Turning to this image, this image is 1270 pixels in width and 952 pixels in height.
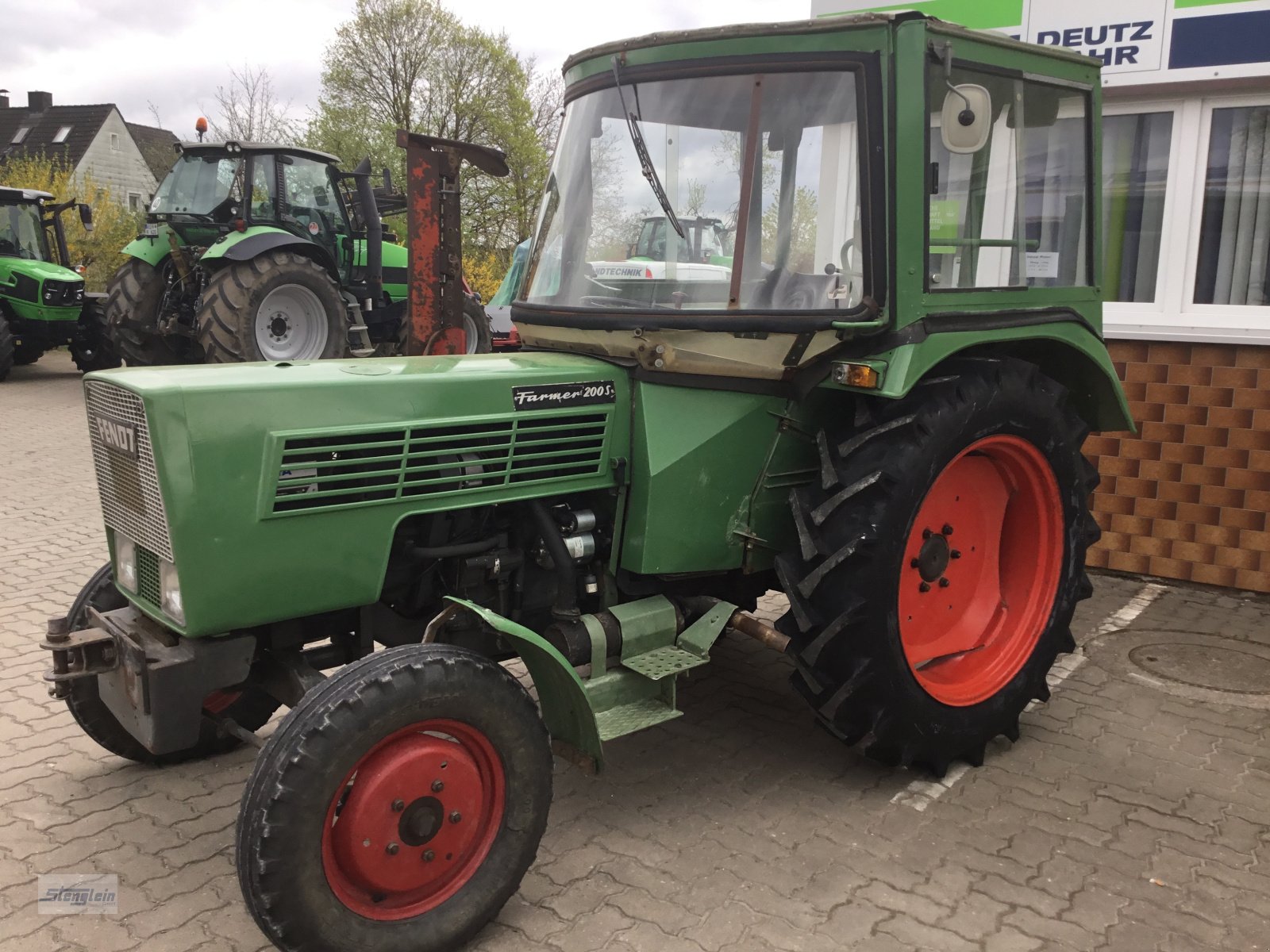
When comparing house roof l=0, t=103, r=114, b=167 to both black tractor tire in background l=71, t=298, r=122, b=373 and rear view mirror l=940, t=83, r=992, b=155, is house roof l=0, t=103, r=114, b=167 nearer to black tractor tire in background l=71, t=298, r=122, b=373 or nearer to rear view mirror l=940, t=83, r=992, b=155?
black tractor tire in background l=71, t=298, r=122, b=373

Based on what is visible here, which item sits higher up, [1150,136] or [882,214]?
[1150,136]

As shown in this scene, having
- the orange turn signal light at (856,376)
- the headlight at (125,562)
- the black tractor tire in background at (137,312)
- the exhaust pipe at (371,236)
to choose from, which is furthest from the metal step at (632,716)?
the black tractor tire in background at (137,312)

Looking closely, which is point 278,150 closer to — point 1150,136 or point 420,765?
point 1150,136

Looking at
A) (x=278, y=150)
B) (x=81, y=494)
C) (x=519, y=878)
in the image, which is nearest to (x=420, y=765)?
(x=519, y=878)

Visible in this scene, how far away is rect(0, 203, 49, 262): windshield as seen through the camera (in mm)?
14188

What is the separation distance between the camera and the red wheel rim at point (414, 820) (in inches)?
99.8

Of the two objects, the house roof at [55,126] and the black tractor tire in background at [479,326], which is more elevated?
the house roof at [55,126]

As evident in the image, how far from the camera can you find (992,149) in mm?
3408

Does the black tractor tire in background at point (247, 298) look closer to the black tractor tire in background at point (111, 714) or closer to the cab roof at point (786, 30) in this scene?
the black tractor tire in background at point (111, 714)

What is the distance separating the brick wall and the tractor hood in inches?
145

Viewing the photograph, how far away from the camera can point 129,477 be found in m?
2.84

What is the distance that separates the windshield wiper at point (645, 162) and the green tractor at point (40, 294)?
471 inches

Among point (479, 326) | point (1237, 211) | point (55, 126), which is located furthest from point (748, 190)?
point (55, 126)

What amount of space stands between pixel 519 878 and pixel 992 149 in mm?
2643
